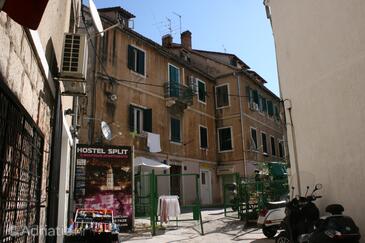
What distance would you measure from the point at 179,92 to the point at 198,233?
1114 centimetres

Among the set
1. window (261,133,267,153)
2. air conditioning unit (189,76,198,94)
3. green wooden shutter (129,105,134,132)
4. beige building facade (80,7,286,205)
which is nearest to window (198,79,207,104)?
beige building facade (80,7,286,205)

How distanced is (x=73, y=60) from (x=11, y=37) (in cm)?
217

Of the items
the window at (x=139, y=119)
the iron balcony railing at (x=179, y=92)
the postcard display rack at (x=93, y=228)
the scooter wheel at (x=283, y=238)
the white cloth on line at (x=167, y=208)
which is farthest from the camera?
the iron balcony railing at (x=179, y=92)

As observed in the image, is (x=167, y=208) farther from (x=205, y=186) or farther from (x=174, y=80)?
(x=205, y=186)

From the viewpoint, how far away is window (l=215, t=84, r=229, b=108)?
81.9 ft

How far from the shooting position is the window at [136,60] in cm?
1795

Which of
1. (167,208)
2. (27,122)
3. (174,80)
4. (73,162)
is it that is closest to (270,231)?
(167,208)

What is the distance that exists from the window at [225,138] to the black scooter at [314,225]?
636 inches

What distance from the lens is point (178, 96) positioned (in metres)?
20.3

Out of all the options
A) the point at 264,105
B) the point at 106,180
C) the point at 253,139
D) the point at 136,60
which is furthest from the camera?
the point at 264,105

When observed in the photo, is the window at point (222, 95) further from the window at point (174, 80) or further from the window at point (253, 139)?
the window at point (174, 80)

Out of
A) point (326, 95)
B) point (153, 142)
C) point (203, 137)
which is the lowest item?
point (326, 95)

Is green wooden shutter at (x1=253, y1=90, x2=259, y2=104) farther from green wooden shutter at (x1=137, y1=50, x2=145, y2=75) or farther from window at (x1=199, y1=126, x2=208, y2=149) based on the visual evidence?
green wooden shutter at (x1=137, y1=50, x2=145, y2=75)

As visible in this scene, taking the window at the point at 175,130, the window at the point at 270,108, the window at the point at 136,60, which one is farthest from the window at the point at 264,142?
the window at the point at 136,60
